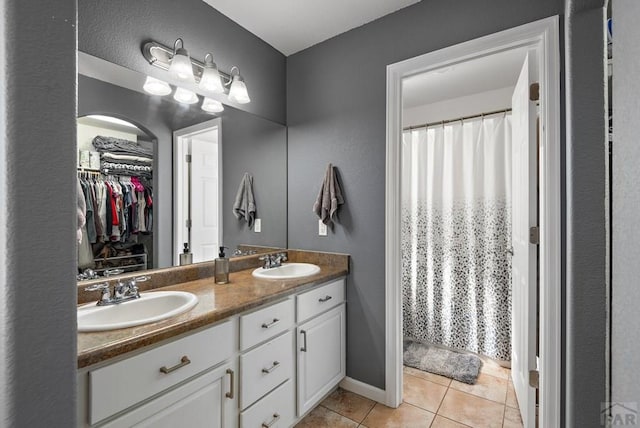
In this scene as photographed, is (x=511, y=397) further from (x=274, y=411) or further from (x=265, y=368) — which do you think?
(x=265, y=368)

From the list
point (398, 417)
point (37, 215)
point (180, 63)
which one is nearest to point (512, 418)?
point (398, 417)

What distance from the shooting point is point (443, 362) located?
8.05ft

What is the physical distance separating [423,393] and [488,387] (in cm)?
48

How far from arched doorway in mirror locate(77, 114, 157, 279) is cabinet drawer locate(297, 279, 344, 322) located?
2.85 feet

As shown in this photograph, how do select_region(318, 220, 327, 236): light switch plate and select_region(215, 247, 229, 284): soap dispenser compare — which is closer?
select_region(215, 247, 229, 284): soap dispenser

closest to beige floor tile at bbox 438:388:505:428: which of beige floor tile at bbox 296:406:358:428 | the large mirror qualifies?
beige floor tile at bbox 296:406:358:428

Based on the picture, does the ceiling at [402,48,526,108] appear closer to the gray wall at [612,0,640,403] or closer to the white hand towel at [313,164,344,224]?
the white hand towel at [313,164,344,224]

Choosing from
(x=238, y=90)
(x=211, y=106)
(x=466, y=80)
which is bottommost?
(x=211, y=106)

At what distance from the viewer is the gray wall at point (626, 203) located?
61 centimetres

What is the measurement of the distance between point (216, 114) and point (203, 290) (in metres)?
1.13

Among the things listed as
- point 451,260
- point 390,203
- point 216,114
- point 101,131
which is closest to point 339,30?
point 216,114

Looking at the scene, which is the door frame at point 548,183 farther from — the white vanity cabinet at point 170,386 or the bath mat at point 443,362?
the white vanity cabinet at point 170,386

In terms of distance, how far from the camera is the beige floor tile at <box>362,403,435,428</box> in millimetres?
1752

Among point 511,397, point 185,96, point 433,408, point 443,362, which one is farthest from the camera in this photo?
point 443,362
